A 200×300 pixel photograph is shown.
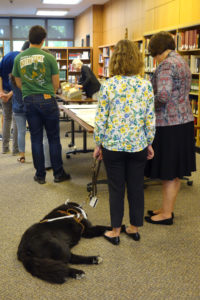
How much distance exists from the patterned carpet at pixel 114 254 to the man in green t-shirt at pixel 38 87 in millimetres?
449

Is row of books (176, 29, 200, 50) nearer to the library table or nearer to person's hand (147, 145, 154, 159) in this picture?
the library table

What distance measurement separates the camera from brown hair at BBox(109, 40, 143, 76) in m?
2.03

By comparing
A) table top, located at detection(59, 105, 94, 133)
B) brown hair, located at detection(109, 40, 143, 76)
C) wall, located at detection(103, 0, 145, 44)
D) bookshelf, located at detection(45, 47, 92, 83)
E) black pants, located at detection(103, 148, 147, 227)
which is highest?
wall, located at detection(103, 0, 145, 44)

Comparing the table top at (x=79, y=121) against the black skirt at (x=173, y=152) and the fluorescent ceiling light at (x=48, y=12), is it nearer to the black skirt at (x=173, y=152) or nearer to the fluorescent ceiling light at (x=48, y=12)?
the black skirt at (x=173, y=152)

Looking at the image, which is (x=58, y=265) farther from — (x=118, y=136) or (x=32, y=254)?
(x=118, y=136)

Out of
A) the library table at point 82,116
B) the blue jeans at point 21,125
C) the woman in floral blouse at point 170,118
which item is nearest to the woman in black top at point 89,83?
the library table at point 82,116

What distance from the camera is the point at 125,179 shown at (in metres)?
2.28

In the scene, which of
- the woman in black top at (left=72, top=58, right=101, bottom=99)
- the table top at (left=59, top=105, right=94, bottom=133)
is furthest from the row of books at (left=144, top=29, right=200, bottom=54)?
the table top at (left=59, top=105, right=94, bottom=133)

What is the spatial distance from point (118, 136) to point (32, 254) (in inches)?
32.5

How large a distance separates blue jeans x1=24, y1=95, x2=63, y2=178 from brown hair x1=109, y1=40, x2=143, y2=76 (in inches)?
57.5

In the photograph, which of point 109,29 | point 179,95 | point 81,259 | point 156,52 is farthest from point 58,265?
point 109,29

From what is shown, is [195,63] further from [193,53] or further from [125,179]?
[125,179]

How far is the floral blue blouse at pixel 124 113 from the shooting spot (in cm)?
201

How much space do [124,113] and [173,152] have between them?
663 millimetres
